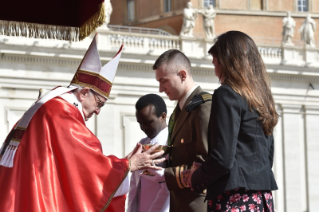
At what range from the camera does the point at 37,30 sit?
6.99 m

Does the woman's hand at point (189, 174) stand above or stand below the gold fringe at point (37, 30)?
below

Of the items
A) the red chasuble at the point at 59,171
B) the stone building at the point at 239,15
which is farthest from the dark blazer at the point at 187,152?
the stone building at the point at 239,15

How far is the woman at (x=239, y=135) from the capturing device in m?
4.46

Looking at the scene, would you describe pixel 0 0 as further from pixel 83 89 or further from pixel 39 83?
pixel 39 83

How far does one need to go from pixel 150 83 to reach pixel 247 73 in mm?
17724

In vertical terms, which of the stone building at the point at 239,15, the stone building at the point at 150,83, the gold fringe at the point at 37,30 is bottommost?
the stone building at the point at 150,83

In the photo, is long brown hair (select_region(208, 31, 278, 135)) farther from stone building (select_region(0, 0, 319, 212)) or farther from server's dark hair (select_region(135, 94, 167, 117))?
stone building (select_region(0, 0, 319, 212))

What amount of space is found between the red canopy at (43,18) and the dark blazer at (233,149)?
2731 mm

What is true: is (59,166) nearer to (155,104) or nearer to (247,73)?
(155,104)

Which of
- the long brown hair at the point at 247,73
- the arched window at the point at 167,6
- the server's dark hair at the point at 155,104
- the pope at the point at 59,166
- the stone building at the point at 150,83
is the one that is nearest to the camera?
the long brown hair at the point at 247,73

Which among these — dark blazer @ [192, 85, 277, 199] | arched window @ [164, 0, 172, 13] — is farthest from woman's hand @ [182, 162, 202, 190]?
arched window @ [164, 0, 172, 13]

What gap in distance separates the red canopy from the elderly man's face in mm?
1079

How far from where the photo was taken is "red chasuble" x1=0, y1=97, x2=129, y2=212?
5.48m

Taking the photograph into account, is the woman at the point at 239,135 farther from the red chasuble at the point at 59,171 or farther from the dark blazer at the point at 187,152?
the red chasuble at the point at 59,171
